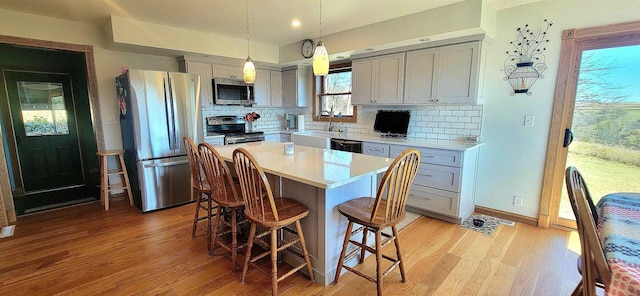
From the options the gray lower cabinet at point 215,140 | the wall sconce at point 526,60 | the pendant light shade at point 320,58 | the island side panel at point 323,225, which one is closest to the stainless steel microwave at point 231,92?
the gray lower cabinet at point 215,140

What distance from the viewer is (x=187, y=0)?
9.16 feet

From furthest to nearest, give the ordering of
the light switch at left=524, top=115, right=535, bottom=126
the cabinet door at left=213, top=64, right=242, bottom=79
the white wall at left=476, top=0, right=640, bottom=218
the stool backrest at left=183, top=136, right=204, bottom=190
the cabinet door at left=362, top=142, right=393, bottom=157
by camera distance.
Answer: the cabinet door at left=213, top=64, right=242, bottom=79 → the cabinet door at left=362, top=142, right=393, bottom=157 → the light switch at left=524, top=115, right=535, bottom=126 → the white wall at left=476, top=0, right=640, bottom=218 → the stool backrest at left=183, top=136, right=204, bottom=190

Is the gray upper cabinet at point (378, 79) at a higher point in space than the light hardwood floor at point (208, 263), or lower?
higher

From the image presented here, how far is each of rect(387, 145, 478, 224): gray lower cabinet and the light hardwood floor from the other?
0.18m

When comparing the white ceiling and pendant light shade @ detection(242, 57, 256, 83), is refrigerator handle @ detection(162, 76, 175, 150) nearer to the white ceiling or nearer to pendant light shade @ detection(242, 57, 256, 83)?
the white ceiling

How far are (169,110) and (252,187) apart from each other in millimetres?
2312

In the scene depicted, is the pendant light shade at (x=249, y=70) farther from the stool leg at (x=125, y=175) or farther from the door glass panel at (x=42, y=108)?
the door glass panel at (x=42, y=108)

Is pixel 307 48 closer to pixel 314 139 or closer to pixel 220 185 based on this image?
pixel 314 139

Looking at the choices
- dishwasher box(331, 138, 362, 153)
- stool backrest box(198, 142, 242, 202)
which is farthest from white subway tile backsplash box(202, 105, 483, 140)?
stool backrest box(198, 142, 242, 202)

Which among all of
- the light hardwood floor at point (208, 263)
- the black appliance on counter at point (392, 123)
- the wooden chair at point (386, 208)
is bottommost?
the light hardwood floor at point (208, 263)

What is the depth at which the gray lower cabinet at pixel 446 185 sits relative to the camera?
3.04 metres

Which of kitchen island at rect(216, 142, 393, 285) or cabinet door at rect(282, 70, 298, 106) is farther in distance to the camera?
cabinet door at rect(282, 70, 298, 106)

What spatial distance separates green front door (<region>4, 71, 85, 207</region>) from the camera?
4.29m

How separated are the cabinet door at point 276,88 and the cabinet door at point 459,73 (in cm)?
291
